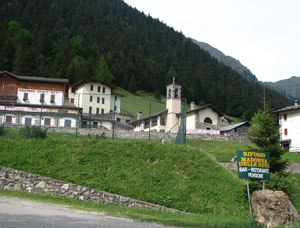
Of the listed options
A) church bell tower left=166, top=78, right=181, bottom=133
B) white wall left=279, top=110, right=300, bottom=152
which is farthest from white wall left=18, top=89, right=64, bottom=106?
white wall left=279, top=110, right=300, bottom=152

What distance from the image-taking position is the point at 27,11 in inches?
6457

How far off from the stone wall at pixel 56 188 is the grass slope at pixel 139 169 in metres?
0.67

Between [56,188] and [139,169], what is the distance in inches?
198

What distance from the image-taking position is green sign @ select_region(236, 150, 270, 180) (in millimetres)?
14328

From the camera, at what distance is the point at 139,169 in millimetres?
21656

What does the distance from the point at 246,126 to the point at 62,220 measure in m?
64.9

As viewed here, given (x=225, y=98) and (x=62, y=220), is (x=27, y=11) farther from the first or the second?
(x=62, y=220)

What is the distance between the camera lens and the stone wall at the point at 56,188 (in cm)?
1825

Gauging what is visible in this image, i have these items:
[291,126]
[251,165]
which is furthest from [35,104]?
[251,165]

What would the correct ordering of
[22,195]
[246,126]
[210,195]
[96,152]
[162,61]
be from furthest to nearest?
[162,61]
[246,126]
[96,152]
[210,195]
[22,195]

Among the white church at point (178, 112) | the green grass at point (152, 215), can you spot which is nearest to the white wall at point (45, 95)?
the white church at point (178, 112)

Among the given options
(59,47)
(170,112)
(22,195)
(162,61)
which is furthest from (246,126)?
(162,61)

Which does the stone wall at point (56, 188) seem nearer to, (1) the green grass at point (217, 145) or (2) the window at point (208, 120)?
(1) the green grass at point (217, 145)

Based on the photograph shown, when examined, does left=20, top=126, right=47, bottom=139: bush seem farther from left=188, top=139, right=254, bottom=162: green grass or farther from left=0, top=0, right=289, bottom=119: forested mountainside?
left=0, top=0, right=289, bottom=119: forested mountainside
